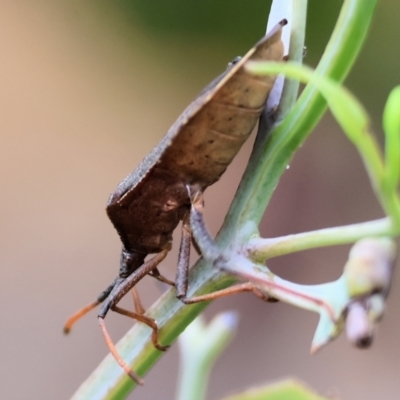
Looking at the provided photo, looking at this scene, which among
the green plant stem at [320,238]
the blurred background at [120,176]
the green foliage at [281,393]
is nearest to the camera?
the green plant stem at [320,238]

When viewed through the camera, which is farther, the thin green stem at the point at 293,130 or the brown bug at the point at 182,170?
the brown bug at the point at 182,170

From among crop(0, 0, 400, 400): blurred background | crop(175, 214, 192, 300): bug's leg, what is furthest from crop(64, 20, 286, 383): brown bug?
crop(0, 0, 400, 400): blurred background

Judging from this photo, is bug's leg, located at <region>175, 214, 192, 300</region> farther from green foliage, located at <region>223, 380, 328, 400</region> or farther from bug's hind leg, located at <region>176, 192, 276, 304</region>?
green foliage, located at <region>223, 380, 328, 400</region>

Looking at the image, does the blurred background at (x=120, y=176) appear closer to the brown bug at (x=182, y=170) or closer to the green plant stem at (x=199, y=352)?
the brown bug at (x=182, y=170)

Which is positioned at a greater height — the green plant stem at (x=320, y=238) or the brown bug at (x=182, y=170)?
the brown bug at (x=182, y=170)

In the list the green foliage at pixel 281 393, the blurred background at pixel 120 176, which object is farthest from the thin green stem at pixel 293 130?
the blurred background at pixel 120 176

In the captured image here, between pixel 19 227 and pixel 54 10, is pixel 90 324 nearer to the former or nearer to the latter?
pixel 19 227
